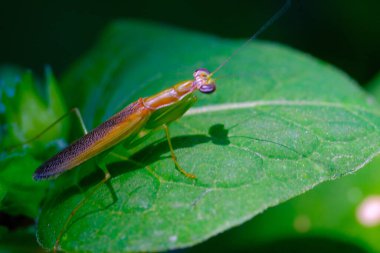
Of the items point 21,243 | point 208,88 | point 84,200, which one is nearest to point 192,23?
point 208,88

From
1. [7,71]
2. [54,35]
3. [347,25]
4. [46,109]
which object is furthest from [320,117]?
[54,35]

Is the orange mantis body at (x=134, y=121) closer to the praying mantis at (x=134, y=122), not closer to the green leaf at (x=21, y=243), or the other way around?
the praying mantis at (x=134, y=122)

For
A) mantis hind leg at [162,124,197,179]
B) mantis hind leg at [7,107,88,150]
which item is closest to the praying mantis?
mantis hind leg at [162,124,197,179]

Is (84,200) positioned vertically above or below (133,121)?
below

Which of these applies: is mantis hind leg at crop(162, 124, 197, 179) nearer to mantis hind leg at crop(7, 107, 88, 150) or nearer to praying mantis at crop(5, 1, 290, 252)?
praying mantis at crop(5, 1, 290, 252)

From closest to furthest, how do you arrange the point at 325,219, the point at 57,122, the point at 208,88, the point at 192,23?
the point at 208,88 < the point at 57,122 < the point at 325,219 < the point at 192,23

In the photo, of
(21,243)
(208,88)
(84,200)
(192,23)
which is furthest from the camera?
(192,23)

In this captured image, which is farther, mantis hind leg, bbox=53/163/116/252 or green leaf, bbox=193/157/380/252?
green leaf, bbox=193/157/380/252

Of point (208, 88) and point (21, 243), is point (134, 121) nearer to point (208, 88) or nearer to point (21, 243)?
point (208, 88)
